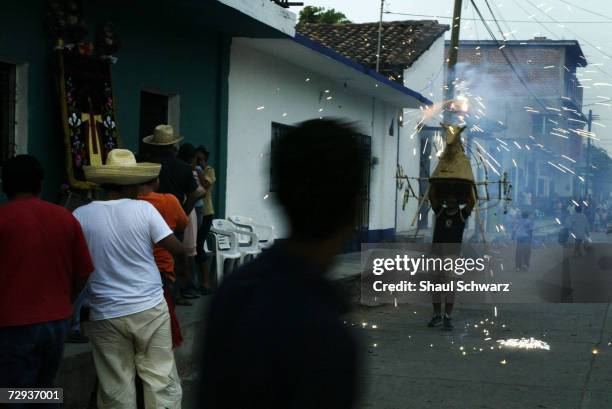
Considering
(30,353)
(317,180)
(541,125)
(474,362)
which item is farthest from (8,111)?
(541,125)

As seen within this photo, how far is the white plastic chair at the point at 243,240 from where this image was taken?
10.5 meters

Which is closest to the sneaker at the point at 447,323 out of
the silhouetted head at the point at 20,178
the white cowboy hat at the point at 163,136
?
the white cowboy hat at the point at 163,136

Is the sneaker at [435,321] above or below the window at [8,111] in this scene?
below

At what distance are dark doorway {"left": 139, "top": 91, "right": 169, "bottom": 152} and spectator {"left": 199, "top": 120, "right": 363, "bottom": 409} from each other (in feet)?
25.3

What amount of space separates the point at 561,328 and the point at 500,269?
295 inches

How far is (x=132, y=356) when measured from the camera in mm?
4719

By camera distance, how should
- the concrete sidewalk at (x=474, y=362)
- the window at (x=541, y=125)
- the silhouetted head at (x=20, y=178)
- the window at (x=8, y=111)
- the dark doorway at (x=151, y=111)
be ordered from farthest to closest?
1. the window at (x=541, y=125)
2. the dark doorway at (x=151, y=111)
3. the window at (x=8, y=111)
4. the concrete sidewalk at (x=474, y=362)
5. the silhouetted head at (x=20, y=178)

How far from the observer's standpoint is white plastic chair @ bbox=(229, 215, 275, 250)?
455 inches

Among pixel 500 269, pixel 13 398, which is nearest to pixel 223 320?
pixel 13 398

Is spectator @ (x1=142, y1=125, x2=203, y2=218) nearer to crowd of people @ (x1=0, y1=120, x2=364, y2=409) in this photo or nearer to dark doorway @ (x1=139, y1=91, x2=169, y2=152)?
crowd of people @ (x1=0, y1=120, x2=364, y2=409)

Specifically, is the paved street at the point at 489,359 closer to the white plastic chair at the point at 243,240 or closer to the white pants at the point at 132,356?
the white pants at the point at 132,356

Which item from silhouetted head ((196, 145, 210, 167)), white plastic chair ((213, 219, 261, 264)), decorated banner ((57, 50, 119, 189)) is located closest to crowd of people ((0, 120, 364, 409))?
decorated banner ((57, 50, 119, 189))

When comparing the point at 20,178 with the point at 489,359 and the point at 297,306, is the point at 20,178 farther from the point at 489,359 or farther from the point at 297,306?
the point at 489,359

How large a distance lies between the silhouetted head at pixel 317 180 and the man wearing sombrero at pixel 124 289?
2754 mm
